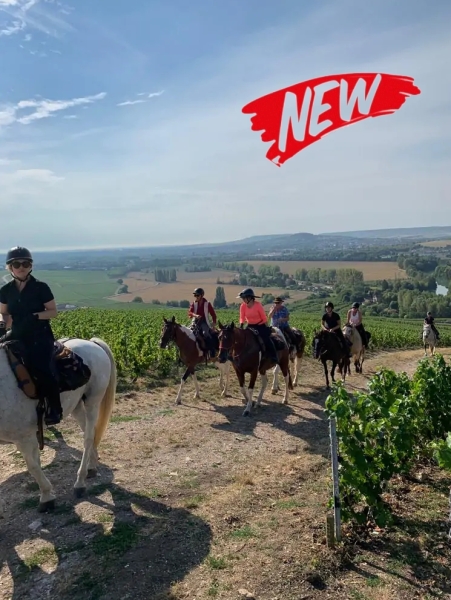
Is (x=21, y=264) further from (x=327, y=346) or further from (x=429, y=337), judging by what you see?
(x=429, y=337)

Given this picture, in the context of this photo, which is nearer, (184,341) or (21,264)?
(21,264)

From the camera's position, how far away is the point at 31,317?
5.45m

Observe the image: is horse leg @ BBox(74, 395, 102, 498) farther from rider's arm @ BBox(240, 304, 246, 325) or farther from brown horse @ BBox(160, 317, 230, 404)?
rider's arm @ BBox(240, 304, 246, 325)

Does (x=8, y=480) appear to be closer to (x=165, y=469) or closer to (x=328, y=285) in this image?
(x=165, y=469)

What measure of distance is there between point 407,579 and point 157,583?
2388 mm

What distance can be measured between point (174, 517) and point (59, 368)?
243 cm

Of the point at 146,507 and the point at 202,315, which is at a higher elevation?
the point at 202,315

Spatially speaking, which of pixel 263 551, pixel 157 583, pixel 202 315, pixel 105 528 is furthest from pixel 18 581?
pixel 202 315

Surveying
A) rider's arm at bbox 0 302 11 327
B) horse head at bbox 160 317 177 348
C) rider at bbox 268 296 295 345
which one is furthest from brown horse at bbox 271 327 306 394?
rider's arm at bbox 0 302 11 327

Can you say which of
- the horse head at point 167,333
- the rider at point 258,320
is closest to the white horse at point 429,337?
the rider at point 258,320

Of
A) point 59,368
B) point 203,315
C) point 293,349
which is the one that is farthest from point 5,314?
point 293,349

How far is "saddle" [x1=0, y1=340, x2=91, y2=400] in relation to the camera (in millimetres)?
5379

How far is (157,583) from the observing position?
4.28 meters

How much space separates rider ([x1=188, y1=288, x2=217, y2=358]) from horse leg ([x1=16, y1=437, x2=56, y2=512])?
21.8ft
